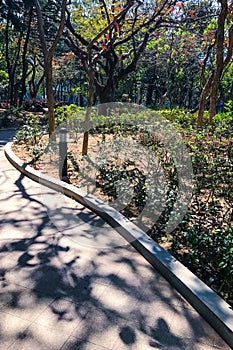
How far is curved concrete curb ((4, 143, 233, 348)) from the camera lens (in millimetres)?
2268

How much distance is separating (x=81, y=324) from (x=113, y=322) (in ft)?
0.82

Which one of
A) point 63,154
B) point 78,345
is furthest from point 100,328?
point 63,154

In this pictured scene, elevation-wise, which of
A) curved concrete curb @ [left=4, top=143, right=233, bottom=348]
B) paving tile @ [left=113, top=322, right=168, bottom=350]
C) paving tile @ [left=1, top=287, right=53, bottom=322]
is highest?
curved concrete curb @ [left=4, top=143, right=233, bottom=348]

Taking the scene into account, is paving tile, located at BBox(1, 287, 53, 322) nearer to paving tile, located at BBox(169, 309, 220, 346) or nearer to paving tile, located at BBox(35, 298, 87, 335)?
paving tile, located at BBox(35, 298, 87, 335)

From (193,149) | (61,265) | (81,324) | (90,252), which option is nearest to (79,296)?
(81,324)

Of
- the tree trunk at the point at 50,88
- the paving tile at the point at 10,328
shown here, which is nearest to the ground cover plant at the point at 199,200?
the tree trunk at the point at 50,88

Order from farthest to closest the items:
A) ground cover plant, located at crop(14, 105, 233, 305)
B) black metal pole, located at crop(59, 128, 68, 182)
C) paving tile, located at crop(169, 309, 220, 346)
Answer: black metal pole, located at crop(59, 128, 68, 182), ground cover plant, located at crop(14, 105, 233, 305), paving tile, located at crop(169, 309, 220, 346)

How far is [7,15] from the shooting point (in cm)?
1567

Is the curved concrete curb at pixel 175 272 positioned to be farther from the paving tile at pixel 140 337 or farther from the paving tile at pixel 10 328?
the paving tile at pixel 10 328

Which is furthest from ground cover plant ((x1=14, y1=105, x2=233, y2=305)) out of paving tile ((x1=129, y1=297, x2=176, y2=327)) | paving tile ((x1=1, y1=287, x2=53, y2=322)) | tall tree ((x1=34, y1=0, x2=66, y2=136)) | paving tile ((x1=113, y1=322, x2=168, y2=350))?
paving tile ((x1=1, y1=287, x2=53, y2=322))

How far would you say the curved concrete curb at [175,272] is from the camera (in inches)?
89.3

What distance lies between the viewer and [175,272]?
2789mm

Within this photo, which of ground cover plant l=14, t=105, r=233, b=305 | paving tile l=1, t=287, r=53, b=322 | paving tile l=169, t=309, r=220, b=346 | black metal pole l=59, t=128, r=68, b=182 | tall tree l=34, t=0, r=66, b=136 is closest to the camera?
paving tile l=169, t=309, r=220, b=346

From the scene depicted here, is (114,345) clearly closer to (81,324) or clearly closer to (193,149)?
(81,324)
